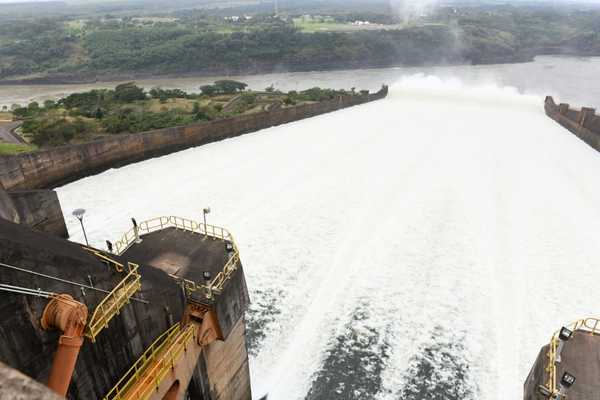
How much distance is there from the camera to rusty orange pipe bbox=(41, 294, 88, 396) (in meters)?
5.46

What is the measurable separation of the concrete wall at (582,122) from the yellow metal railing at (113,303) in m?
31.5

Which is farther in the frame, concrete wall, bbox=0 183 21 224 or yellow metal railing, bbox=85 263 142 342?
concrete wall, bbox=0 183 21 224

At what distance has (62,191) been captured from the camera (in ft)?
62.1

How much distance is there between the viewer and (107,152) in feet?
69.1

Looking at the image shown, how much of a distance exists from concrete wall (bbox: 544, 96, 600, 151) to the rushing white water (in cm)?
155

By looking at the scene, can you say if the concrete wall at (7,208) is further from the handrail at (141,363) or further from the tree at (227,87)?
the tree at (227,87)

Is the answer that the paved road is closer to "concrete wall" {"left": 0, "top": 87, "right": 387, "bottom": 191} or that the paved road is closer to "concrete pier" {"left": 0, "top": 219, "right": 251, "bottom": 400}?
"concrete wall" {"left": 0, "top": 87, "right": 387, "bottom": 191}

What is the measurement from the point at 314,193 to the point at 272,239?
5.01 metres

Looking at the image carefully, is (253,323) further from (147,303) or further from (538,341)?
(538,341)

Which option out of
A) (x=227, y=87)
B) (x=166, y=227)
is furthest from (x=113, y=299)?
(x=227, y=87)

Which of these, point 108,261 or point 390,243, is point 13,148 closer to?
point 108,261

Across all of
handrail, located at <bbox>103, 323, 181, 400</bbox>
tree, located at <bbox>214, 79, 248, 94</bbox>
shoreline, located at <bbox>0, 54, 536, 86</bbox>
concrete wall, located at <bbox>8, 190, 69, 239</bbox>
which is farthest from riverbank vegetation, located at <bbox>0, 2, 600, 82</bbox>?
handrail, located at <bbox>103, 323, 181, 400</bbox>

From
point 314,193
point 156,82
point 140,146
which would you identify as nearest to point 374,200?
point 314,193

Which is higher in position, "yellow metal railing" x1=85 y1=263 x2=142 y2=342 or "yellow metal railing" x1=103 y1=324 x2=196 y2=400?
"yellow metal railing" x1=85 y1=263 x2=142 y2=342
